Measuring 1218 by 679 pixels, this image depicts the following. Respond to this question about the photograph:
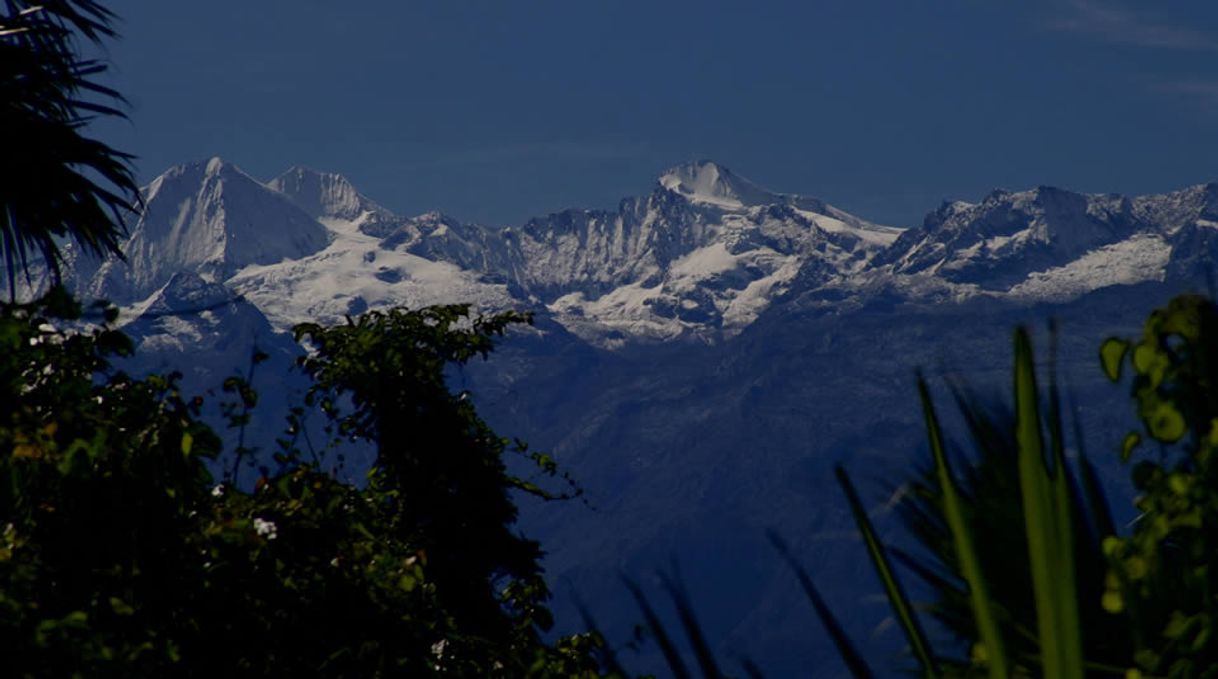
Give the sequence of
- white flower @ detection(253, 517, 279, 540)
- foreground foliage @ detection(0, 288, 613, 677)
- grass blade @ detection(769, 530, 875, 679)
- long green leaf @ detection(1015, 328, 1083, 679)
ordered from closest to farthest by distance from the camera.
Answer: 1. long green leaf @ detection(1015, 328, 1083, 679)
2. grass blade @ detection(769, 530, 875, 679)
3. foreground foliage @ detection(0, 288, 613, 677)
4. white flower @ detection(253, 517, 279, 540)

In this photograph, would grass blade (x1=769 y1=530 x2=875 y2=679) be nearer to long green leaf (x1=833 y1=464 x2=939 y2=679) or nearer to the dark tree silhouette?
long green leaf (x1=833 y1=464 x2=939 y2=679)

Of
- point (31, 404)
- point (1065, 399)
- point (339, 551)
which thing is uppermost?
point (31, 404)

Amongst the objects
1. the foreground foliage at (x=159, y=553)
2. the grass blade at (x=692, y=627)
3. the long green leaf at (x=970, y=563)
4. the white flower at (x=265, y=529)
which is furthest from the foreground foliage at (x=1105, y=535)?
the white flower at (x=265, y=529)

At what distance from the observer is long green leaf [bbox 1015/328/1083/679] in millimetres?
2088

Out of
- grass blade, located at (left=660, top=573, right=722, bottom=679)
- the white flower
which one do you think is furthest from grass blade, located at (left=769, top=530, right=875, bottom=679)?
the white flower

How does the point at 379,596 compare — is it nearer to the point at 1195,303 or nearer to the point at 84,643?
the point at 84,643

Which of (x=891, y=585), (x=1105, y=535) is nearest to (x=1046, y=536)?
(x=891, y=585)

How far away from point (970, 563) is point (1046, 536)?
140 mm

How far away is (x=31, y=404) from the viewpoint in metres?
6.18

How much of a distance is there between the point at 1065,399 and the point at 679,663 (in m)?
0.86

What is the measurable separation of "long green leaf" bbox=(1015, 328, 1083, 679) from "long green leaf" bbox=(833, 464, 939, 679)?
29 centimetres

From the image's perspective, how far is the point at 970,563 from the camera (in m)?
2.19

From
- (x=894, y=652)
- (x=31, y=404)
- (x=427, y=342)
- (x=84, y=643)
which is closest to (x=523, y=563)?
(x=427, y=342)

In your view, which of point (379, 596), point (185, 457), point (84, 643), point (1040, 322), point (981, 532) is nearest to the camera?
point (1040, 322)
